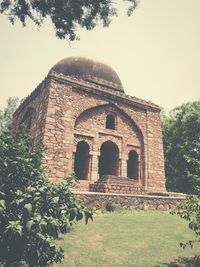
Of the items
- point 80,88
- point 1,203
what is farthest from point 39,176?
point 80,88

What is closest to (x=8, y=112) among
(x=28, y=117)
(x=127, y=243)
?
(x=28, y=117)

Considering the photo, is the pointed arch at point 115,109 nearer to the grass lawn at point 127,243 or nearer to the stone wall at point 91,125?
the stone wall at point 91,125

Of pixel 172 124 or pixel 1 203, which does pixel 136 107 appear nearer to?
pixel 172 124

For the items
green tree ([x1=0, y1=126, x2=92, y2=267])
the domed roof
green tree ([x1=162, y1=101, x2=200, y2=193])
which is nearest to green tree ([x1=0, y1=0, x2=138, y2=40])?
green tree ([x1=0, y1=126, x2=92, y2=267])

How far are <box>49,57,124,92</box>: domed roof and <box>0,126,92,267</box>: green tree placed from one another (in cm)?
1111

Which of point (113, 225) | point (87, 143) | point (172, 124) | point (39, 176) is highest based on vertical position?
point (172, 124)

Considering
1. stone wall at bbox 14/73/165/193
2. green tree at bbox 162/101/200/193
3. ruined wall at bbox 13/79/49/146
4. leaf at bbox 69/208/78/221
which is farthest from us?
green tree at bbox 162/101/200/193

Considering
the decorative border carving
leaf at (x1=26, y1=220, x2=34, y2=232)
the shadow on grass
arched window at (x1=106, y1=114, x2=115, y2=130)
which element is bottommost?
the shadow on grass

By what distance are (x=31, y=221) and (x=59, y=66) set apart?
44.6ft

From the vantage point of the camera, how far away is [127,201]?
31.8 feet

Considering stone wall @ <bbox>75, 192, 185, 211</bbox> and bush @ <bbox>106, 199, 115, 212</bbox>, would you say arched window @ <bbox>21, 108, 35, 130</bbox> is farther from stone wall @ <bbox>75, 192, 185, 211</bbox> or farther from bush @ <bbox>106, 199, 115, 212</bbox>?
bush @ <bbox>106, 199, 115, 212</bbox>

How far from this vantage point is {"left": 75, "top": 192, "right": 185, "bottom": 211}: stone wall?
29.1ft

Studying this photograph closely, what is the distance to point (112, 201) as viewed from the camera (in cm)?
929

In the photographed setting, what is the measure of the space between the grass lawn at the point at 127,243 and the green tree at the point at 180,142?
14.7 meters
